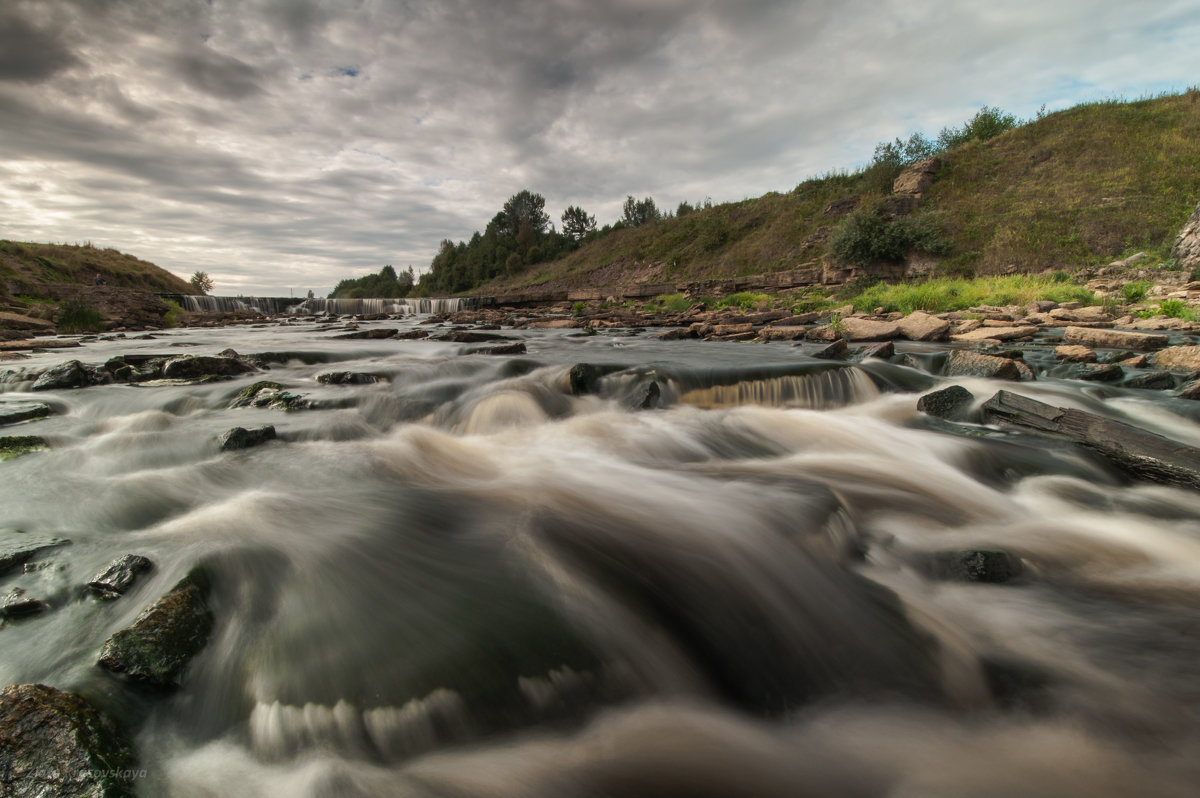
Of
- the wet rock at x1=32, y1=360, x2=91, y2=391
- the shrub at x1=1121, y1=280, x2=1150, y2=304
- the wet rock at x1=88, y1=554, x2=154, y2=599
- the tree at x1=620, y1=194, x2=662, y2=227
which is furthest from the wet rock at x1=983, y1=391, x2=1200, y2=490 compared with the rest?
the tree at x1=620, y1=194, x2=662, y2=227

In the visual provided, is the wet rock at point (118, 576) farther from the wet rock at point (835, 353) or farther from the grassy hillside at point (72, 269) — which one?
the grassy hillside at point (72, 269)

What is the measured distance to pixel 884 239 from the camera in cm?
2108

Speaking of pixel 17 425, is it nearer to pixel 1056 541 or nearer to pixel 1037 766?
pixel 1037 766

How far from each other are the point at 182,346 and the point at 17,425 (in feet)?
27.5

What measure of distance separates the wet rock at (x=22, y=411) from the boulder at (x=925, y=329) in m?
13.2

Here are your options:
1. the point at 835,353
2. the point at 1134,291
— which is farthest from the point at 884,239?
the point at 835,353

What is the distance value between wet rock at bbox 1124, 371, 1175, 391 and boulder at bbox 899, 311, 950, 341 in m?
3.99

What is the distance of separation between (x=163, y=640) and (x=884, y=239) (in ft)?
81.6

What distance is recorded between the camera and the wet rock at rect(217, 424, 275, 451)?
13.5 feet

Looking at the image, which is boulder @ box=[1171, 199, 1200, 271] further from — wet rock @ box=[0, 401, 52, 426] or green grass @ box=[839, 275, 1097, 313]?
wet rock @ box=[0, 401, 52, 426]

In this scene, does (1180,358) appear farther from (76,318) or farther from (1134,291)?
(76,318)

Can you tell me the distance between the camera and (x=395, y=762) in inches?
61.0

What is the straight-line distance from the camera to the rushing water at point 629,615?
5.23 feet

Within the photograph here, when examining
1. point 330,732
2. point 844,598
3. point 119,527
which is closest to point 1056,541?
point 844,598
